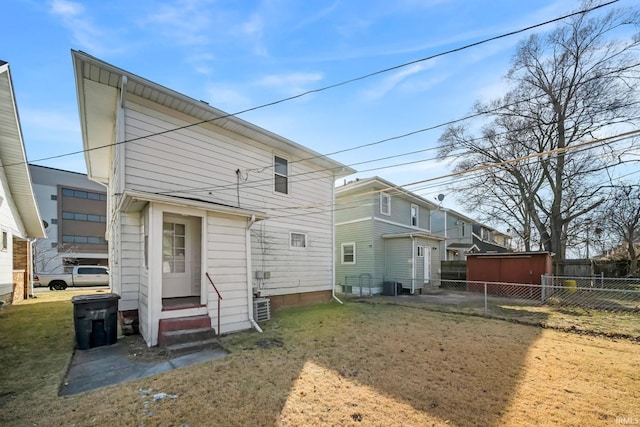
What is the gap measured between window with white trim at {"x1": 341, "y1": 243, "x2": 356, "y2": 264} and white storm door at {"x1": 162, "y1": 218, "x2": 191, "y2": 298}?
383 inches

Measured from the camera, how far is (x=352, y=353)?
509cm

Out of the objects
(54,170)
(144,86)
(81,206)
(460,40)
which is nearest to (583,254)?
(460,40)

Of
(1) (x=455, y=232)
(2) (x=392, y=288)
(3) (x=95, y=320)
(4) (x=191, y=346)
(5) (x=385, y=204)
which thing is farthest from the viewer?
(1) (x=455, y=232)

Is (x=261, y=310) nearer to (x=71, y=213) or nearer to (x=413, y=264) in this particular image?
(x=413, y=264)

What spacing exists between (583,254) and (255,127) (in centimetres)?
4402

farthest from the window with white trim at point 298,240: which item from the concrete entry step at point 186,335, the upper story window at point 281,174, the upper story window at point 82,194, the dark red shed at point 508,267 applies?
the upper story window at point 82,194

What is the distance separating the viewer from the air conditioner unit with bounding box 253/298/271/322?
7.51 m

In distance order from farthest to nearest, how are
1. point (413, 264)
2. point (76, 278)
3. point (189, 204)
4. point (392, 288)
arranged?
point (76, 278) → point (413, 264) → point (392, 288) → point (189, 204)

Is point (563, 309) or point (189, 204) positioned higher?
point (189, 204)

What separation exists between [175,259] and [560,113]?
19732mm

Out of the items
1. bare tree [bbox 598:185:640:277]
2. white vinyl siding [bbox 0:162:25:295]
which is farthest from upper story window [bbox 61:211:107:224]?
bare tree [bbox 598:185:640:277]

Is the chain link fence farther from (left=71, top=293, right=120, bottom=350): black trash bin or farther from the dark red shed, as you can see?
(left=71, top=293, right=120, bottom=350): black trash bin

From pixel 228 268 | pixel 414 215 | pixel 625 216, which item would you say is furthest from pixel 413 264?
pixel 625 216

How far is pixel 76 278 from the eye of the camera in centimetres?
1803
